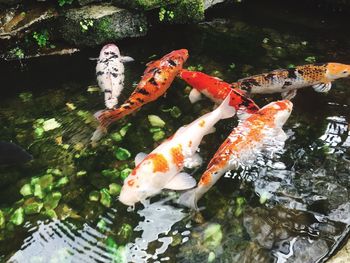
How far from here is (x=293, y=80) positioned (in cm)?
561

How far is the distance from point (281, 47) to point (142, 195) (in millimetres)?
4231

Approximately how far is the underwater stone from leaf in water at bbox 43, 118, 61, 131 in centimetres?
194

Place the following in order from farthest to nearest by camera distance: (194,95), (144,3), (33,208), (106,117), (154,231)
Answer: (144,3)
(194,95)
(106,117)
(33,208)
(154,231)

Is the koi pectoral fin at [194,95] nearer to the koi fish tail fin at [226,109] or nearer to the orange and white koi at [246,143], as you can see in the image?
the koi fish tail fin at [226,109]

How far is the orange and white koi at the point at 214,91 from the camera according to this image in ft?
16.9

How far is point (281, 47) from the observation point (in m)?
6.92

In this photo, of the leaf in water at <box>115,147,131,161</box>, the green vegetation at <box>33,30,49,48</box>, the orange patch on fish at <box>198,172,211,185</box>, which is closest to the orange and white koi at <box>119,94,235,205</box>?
the orange patch on fish at <box>198,172,211,185</box>

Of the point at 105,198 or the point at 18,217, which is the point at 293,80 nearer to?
the point at 105,198

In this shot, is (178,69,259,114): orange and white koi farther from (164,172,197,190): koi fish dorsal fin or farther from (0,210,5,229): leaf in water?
(0,210,5,229): leaf in water

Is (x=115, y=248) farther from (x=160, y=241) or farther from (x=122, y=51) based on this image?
(x=122, y=51)

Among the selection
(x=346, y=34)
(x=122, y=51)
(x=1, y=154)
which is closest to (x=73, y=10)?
(x=122, y=51)

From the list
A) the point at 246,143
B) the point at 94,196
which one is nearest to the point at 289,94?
the point at 246,143

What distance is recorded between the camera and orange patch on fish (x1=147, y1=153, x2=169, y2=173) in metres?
4.21

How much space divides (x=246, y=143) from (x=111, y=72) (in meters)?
2.64
